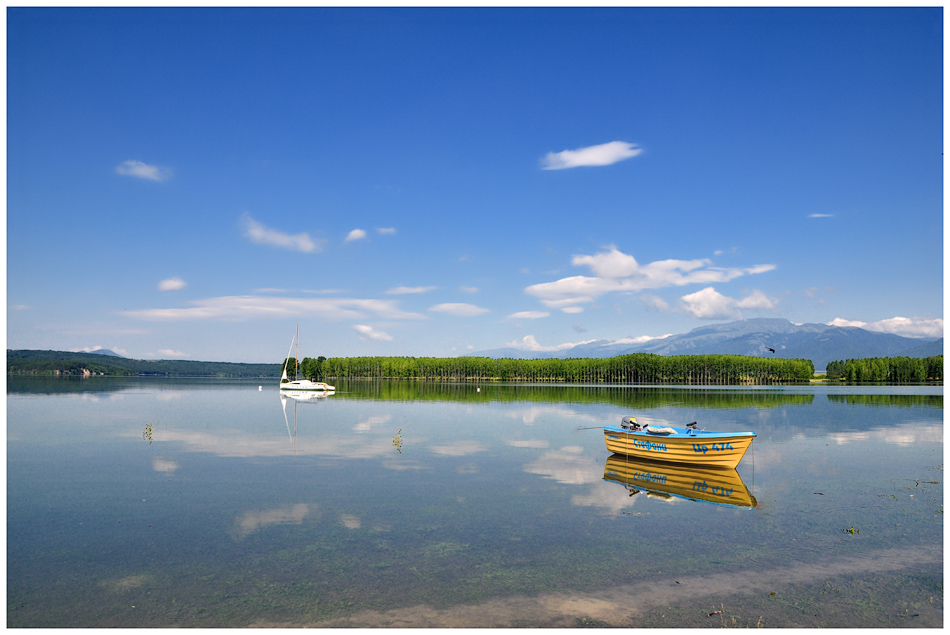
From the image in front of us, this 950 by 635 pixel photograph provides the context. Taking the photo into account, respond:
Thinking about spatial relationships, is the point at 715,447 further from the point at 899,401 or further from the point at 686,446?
the point at 899,401

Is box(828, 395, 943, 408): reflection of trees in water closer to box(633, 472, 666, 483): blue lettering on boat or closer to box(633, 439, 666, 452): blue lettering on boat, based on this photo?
box(633, 439, 666, 452): blue lettering on boat

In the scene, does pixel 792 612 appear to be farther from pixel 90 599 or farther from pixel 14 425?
pixel 14 425

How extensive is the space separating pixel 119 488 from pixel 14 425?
31672 mm

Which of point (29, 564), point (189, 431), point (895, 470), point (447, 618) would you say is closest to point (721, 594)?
point (447, 618)

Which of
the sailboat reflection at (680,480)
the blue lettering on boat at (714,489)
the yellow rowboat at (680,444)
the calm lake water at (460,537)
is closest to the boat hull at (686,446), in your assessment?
the yellow rowboat at (680,444)

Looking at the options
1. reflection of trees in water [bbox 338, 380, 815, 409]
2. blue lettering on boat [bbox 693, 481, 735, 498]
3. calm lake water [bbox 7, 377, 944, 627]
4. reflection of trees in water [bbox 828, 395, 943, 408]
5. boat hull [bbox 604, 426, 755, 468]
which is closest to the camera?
calm lake water [bbox 7, 377, 944, 627]

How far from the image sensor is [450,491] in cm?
2569

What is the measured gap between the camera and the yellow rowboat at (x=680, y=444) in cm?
3047

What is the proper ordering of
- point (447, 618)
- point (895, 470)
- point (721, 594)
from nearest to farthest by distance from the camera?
point (447, 618) < point (721, 594) < point (895, 470)

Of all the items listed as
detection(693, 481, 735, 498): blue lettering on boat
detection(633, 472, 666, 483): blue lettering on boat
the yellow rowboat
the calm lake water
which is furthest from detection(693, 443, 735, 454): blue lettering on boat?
detection(693, 481, 735, 498): blue lettering on boat

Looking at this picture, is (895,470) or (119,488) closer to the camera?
(119,488)

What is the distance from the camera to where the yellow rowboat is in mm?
30469

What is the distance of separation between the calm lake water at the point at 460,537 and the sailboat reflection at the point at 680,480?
0.22 meters

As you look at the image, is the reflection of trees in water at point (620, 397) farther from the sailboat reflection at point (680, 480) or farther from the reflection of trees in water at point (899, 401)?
the sailboat reflection at point (680, 480)
